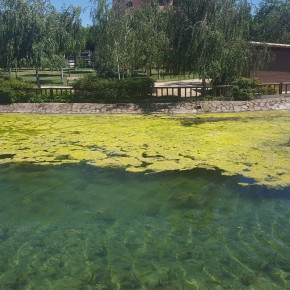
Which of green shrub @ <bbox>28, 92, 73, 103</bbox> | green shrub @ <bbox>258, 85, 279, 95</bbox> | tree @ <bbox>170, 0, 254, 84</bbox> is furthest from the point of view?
green shrub @ <bbox>258, 85, 279, 95</bbox>

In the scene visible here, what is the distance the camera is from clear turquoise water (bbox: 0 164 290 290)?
209 inches

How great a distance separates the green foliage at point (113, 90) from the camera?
21.7 metres

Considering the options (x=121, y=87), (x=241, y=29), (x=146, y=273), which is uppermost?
(x=241, y=29)

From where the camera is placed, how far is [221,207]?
7.73 metres

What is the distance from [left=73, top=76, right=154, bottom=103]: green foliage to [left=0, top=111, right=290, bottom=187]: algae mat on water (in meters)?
2.96

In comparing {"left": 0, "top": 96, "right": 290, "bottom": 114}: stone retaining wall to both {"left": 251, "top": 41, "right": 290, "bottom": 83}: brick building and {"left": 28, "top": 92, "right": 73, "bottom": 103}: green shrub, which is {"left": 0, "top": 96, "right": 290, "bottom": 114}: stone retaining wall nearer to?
{"left": 28, "top": 92, "right": 73, "bottom": 103}: green shrub

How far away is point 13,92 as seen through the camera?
22172mm

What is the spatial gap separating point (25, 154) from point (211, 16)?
44.8 ft

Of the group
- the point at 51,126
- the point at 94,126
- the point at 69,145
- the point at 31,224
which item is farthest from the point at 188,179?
the point at 51,126

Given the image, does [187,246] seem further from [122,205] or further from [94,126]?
[94,126]

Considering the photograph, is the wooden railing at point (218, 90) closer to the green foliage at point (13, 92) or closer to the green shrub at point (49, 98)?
the green shrub at point (49, 98)

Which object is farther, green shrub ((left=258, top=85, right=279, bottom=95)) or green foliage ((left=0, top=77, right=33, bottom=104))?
green shrub ((left=258, top=85, right=279, bottom=95))

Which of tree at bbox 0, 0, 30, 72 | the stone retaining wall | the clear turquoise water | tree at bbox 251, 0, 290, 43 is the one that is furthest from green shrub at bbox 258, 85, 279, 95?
tree at bbox 251, 0, 290, 43

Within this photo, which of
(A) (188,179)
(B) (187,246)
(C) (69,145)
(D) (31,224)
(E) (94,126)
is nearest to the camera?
(B) (187,246)
